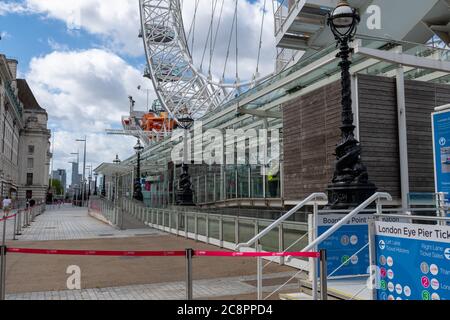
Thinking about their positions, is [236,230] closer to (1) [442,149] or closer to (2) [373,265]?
(1) [442,149]

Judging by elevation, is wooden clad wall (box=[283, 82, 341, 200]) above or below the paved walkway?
above

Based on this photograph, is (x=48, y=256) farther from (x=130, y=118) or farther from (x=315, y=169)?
(x=130, y=118)

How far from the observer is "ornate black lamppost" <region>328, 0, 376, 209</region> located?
7961 millimetres

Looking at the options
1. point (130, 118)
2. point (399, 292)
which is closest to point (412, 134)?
point (399, 292)

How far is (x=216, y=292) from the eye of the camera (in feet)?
24.9

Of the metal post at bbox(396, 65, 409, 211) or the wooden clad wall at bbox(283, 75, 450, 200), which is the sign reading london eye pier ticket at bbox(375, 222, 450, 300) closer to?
the wooden clad wall at bbox(283, 75, 450, 200)

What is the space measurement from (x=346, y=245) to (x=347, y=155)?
252cm

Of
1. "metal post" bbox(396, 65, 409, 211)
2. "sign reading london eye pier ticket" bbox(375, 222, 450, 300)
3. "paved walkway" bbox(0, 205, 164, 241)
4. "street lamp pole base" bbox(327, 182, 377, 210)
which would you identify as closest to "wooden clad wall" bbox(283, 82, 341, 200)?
"metal post" bbox(396, 65, 409, 211)

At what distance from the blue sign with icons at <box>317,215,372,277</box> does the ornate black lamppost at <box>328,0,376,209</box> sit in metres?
1.71

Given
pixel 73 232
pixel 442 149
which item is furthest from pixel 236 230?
pixel 73 232

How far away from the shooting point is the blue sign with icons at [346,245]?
6.05 meters

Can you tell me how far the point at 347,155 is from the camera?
822 centimetres

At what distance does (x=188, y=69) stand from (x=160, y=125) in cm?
2066

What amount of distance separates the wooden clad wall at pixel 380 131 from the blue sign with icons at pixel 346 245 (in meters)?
5.99
